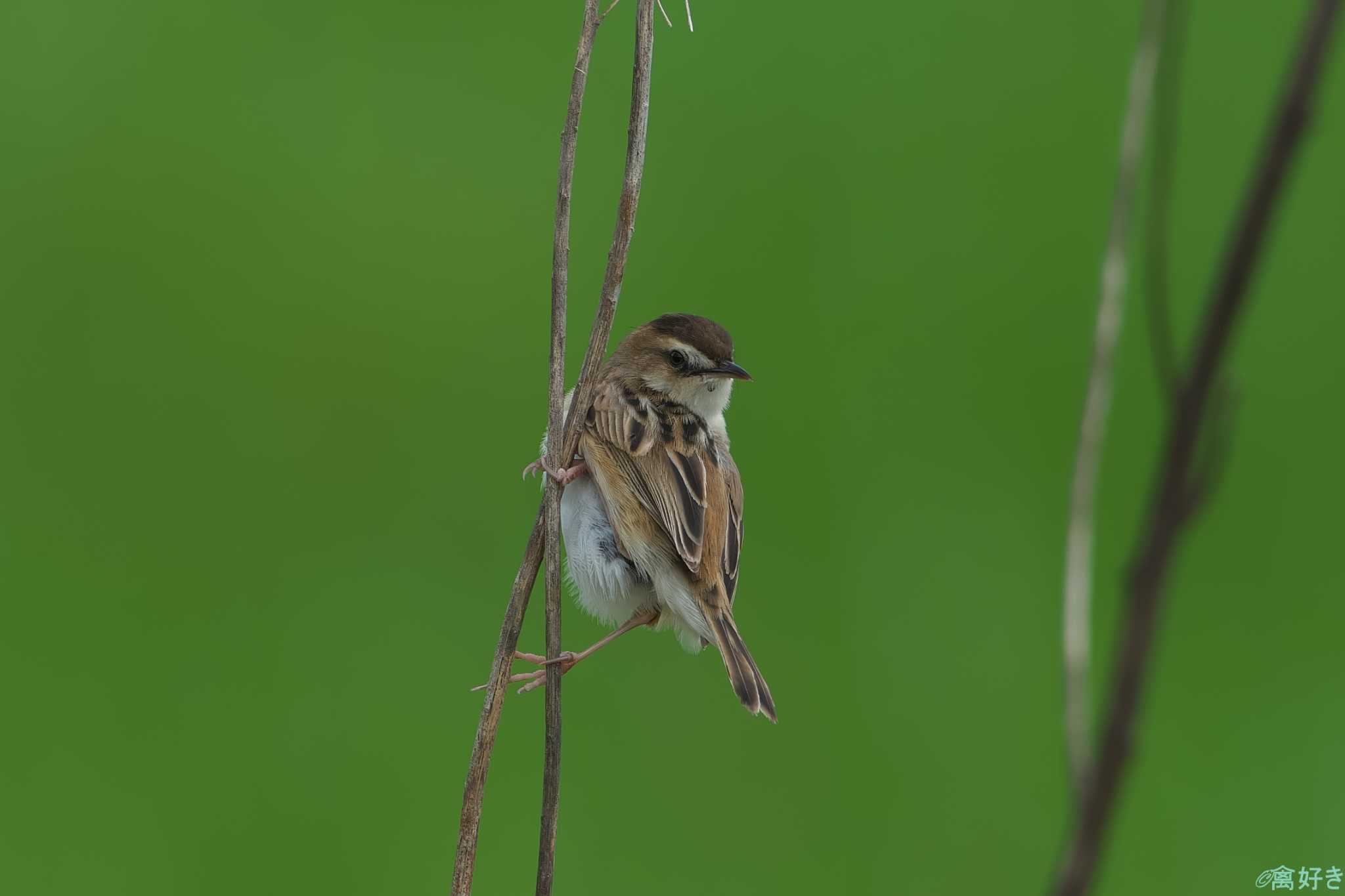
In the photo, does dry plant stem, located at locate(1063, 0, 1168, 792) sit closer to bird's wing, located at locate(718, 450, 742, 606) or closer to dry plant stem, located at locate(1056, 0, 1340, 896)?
dry plant stem, located at locate(1056, 0, 1340, 896)

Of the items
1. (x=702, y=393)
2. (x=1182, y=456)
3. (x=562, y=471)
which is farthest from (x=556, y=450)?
(x=1182, y=456)

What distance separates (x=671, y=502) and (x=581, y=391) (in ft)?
3.18

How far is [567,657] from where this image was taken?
2.58 metres

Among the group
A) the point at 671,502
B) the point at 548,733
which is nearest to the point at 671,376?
the point at 671,502

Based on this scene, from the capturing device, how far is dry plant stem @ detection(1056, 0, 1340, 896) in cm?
39

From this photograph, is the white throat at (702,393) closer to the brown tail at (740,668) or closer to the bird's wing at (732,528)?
the bird's wing at (732,528)

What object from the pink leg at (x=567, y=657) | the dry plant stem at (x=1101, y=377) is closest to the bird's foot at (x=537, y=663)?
the pink leg at (x=567, y=657)

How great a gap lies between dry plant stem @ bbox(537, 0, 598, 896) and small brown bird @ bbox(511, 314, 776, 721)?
0.74 m

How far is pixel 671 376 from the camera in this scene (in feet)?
11.8

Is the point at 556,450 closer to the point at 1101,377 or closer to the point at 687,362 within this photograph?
the point at 687,362

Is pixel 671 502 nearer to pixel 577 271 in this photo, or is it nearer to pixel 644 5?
pixel 644 5

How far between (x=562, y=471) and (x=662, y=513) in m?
0.96

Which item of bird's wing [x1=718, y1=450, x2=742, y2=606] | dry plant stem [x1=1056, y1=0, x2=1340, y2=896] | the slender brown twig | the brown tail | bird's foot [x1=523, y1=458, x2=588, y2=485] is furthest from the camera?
bird's wing [x1=718, y1=450, x2=742, y2=606]

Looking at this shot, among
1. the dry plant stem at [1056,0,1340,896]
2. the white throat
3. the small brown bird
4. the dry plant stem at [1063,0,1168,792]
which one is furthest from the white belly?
the dry plant stem at [1056,0,1340,896]
